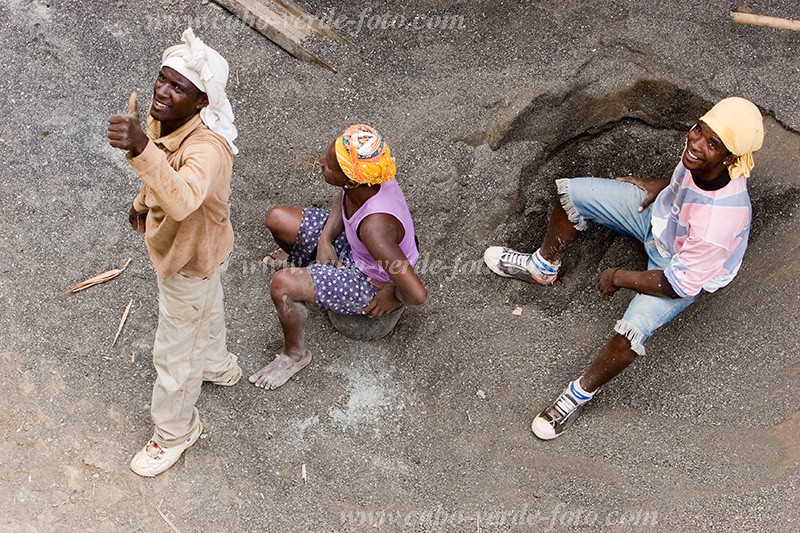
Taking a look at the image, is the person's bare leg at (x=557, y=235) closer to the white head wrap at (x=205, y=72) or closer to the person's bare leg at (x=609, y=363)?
the person's bare leg at (x=609, y=363)

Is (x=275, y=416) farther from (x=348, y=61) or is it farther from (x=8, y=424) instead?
(x=348, y=61)

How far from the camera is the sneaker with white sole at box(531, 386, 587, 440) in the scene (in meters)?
3.44

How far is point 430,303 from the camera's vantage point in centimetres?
377

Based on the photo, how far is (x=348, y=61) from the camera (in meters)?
4.31

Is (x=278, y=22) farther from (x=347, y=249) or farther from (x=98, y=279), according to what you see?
(x=98, y=279)

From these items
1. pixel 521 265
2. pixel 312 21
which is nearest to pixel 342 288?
pixel 521 265

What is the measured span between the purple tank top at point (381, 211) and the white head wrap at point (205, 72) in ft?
2.21

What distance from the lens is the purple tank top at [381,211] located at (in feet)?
10.1

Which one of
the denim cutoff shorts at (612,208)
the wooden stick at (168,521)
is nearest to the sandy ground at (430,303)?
the wooden stick at (168,521)

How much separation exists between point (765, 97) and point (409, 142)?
5.68ft

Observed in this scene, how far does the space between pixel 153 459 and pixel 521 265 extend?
1.78 metres

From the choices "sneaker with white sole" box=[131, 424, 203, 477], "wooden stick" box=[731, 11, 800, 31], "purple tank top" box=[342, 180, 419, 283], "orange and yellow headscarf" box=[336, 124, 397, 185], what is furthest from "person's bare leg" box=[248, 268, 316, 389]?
"wooden stick" box=[731, 11, 800, 31]

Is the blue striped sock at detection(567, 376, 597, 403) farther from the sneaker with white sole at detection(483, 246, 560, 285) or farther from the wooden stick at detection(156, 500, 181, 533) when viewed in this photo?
the wooden stick at detection(156, 500, 181, 533)

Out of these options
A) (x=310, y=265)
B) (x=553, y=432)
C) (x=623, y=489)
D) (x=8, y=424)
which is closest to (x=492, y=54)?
(x=310, y=265)
